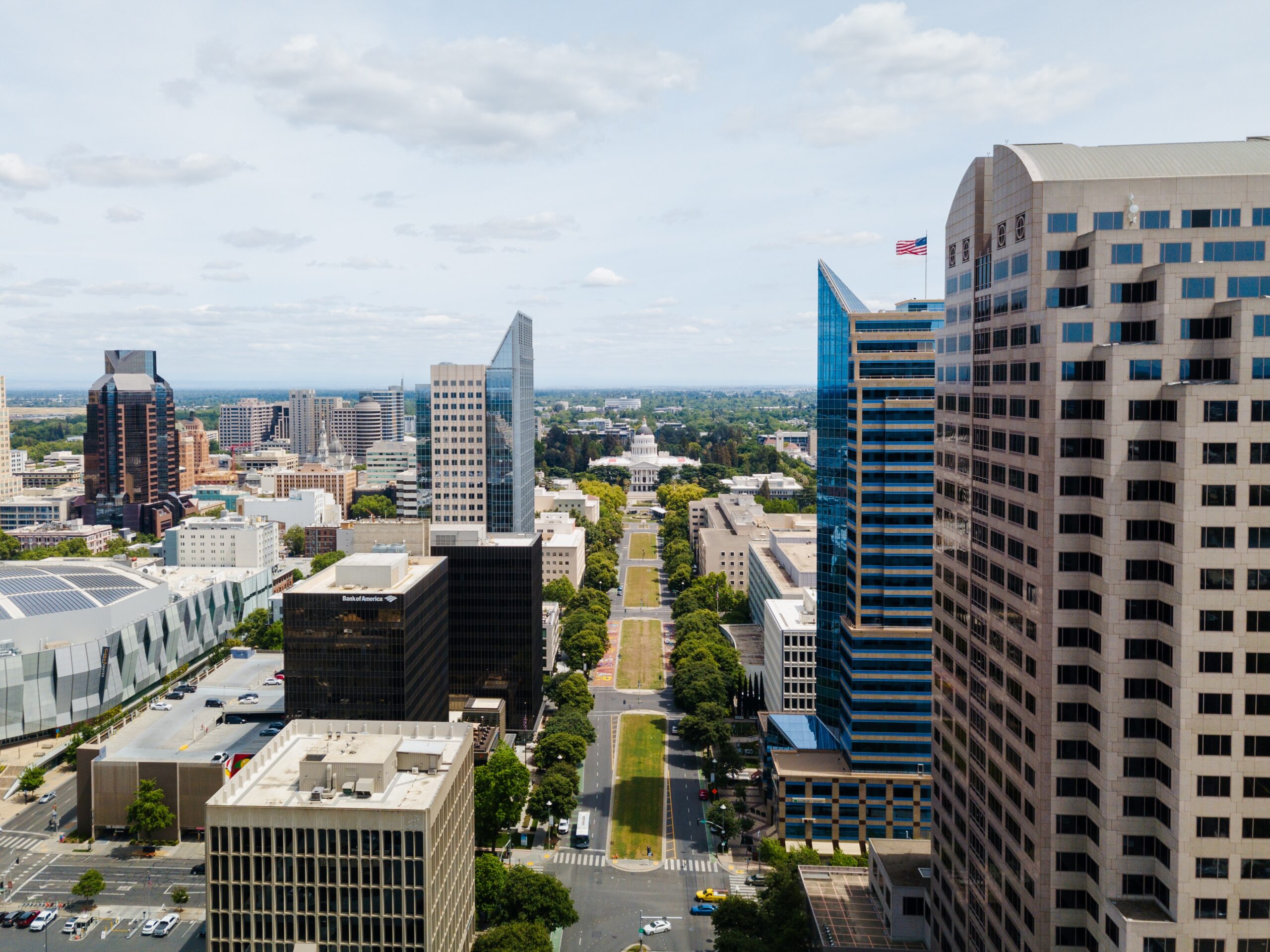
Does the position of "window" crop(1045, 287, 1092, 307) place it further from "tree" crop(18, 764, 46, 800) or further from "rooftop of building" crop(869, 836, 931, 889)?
"tree" crop(18, 764, 46, 800)

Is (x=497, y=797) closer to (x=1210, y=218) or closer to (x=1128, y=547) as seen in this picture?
(x=1128, y=547)

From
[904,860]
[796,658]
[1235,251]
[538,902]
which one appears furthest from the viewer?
[796,658]

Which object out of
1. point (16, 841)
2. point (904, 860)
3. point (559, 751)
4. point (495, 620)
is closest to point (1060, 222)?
point (904, 860)

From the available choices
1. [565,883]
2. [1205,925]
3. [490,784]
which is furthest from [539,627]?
[1205,925]

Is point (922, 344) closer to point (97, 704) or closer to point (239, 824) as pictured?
point (239, 824)

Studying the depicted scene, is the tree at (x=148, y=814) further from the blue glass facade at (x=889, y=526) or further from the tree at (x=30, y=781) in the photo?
the blue glass facade at (x=889, y=526)

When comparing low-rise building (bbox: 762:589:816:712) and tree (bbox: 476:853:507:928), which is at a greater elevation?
low-rise building (bbox: 762:589:816:712)

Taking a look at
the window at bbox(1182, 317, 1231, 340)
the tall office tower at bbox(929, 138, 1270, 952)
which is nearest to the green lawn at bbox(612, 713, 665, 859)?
the tall office tower at bbox(929, 138, 1270, 952)
